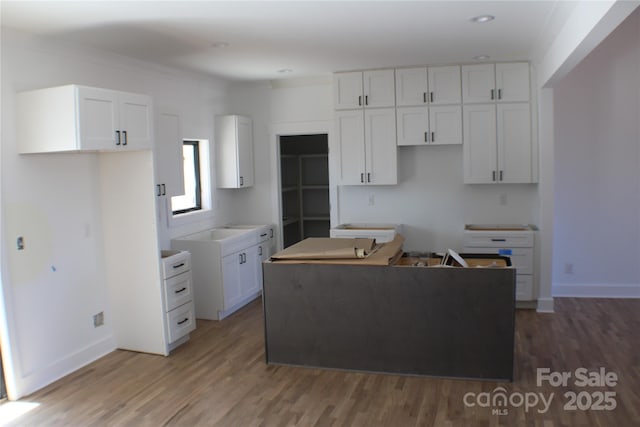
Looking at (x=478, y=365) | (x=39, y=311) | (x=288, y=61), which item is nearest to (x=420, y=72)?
(x=288, y=61)

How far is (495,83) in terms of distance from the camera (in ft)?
18.2

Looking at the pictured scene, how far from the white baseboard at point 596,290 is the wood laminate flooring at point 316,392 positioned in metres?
1.09

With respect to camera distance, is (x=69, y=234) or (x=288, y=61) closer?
(x=69, y=234)

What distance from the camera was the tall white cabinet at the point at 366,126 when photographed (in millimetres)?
5797

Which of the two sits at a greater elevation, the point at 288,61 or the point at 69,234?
the point at 288,61

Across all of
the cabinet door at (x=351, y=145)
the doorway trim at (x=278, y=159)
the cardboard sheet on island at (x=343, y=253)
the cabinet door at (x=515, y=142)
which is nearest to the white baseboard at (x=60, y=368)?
the cardboard sheet on island at (x=343, y=253)

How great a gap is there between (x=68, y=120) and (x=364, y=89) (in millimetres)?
3159

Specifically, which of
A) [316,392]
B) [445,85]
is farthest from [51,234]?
[445,85]

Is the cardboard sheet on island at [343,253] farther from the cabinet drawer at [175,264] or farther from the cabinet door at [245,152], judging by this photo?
the cabinet door at [245,152]

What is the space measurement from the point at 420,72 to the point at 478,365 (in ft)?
10.5

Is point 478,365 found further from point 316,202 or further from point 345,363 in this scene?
point 316,202

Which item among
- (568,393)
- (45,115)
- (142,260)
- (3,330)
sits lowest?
(568,393)

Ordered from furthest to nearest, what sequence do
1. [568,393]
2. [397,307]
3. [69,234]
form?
[69,234]
[397,307]
[568,393]

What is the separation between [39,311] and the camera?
3.89 metres
